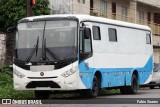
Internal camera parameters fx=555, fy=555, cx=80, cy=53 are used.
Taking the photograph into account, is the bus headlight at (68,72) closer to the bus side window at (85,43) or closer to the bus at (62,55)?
the bus at (62,55)

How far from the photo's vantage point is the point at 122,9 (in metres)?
44.4

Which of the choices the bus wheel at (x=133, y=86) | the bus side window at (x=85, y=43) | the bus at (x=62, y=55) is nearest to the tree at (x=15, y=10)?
the bus wheel at (x=133, y=86)

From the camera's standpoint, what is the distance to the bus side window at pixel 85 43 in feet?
65.1

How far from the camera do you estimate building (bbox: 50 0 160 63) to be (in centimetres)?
3462

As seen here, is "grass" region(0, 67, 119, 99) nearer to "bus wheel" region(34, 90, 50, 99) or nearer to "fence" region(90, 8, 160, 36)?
"bus wheel" region(34, 90, 50, 99)

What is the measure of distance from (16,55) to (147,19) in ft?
102

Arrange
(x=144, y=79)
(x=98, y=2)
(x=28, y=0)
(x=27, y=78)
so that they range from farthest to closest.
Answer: (x=98, y=2)
(x=144, y=79)
(x=28, y=0)
(x=27, y=78)

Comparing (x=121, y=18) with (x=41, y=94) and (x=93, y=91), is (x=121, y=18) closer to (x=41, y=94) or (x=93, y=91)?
(x=93, y=91)

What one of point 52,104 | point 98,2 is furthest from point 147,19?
point 52,104

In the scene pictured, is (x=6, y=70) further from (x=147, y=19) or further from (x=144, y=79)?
(x=147, y=19)

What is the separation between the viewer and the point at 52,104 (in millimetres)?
18547

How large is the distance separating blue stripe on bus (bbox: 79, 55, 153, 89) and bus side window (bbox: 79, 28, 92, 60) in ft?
1.19

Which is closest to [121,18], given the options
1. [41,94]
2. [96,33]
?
[96,33]

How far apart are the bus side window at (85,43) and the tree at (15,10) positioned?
39.3 feet
